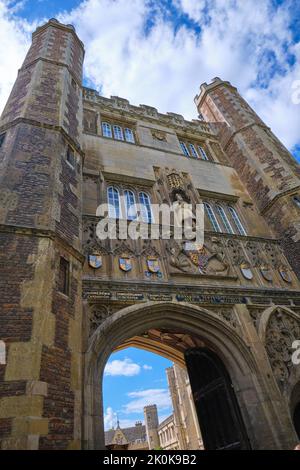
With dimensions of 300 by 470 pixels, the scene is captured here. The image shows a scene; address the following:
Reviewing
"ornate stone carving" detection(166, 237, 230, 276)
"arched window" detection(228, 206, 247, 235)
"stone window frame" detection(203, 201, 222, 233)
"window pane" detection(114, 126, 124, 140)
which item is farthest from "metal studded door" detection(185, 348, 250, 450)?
"window pane" detection(114, 126, 124, 140)

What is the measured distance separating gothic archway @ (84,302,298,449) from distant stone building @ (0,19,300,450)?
0.03m

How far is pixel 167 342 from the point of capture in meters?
9.05

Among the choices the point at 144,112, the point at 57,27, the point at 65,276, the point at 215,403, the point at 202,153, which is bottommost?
the point at 215,403

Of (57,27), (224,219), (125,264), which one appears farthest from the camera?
(57,27)

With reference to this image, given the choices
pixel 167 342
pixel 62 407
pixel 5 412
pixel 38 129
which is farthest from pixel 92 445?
pixel 38 129

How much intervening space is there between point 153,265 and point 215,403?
3400 mm

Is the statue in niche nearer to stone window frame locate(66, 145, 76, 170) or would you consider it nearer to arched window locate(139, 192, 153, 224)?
arched window locate(139, 192, 153, 224)

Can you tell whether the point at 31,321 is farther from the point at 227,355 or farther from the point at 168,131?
the point at 168,131

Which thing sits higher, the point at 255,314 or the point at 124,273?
the point at 124,273

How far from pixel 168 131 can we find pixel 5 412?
12.6 m

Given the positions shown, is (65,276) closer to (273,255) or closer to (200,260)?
(200,260)

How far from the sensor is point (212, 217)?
998 centimetres

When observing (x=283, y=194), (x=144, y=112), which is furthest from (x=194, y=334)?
(x=144, y=112)

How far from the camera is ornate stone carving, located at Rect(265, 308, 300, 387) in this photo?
6.43m
